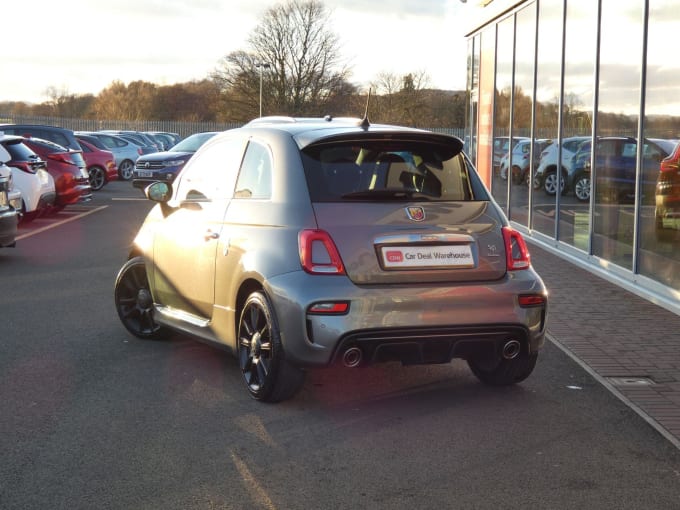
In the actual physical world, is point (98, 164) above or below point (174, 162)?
below

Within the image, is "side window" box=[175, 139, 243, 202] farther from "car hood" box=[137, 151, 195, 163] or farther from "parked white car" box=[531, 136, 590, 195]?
"car hood" box=[137, 151, 195, 163]

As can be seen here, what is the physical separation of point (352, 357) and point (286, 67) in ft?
246

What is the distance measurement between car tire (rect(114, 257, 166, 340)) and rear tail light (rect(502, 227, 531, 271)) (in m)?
2.98

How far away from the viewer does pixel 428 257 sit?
5828mm

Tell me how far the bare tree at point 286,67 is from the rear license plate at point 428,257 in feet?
239

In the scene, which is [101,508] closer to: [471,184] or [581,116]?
[471,184]

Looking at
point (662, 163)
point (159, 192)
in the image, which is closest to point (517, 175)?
point (662, 163)

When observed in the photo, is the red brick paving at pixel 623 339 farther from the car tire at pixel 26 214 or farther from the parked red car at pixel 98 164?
the parked red car at pixel 98 164

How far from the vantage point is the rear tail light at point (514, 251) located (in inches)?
237

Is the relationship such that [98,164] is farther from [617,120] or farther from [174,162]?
[617,120]

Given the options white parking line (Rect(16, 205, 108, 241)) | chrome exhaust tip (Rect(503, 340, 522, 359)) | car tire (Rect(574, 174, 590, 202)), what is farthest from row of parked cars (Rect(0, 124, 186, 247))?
chrome exhaust tip (Rect(503, 340, 522, 359))

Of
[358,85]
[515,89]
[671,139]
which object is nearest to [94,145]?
[515,89]

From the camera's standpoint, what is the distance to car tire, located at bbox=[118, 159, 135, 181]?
39.8 metres

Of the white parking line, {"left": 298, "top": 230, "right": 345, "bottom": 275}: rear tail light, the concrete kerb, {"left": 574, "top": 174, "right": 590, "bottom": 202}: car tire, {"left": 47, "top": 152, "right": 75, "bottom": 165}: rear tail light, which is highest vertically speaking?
{"left": 47, "top": 152, "right": 75, "bottom": 165}: rear tail light
